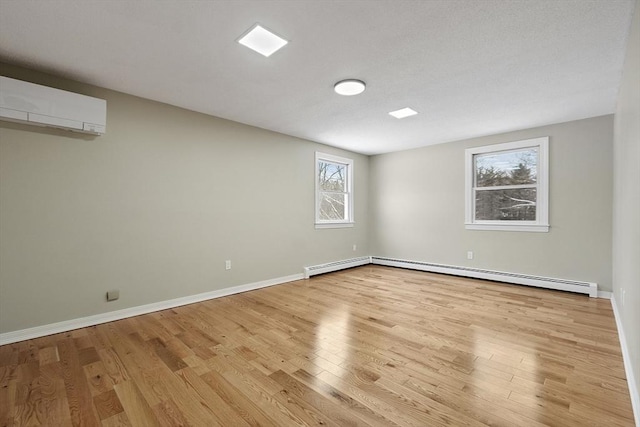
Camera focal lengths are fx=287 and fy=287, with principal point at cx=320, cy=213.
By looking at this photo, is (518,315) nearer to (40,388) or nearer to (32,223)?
(40,388)

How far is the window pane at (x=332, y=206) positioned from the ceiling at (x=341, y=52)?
2169 millimetres

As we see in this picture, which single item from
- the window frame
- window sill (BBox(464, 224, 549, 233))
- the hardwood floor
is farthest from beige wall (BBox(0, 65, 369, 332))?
window sill (BBox(464, 224, 549, 233))

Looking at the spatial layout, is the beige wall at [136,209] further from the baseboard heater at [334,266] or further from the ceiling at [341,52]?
the ceiling at [341,52]

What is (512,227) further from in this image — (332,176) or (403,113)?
(332,176)

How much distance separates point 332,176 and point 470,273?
10.0 feet

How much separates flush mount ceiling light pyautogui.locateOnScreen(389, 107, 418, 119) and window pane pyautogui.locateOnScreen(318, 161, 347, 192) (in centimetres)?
195

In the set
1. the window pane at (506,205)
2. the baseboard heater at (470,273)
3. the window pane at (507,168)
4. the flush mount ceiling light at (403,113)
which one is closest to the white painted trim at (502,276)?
the baseboard heater at (470,273)

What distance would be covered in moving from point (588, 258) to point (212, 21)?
519 cm

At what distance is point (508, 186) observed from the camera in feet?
15.3

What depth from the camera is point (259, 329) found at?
2.76m

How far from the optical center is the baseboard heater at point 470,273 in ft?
13.0

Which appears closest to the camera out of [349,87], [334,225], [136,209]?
[349,87]

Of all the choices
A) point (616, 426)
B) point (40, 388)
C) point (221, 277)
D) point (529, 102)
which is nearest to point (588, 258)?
point (529, 102)

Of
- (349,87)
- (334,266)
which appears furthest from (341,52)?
(334,266)
